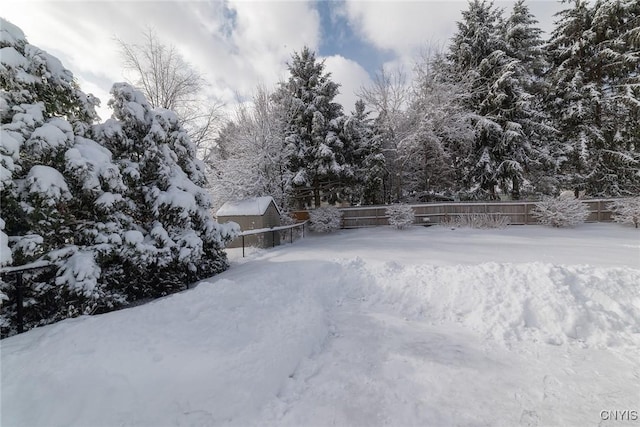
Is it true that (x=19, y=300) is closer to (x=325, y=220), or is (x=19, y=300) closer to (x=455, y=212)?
(x=325, y=220)

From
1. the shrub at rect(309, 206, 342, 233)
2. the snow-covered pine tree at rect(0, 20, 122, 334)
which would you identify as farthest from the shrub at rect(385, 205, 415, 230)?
the snow-covered pine tree at rect(0, 20, 122, 334)

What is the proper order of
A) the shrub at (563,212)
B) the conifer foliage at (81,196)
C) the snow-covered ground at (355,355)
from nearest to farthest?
1. the snow-covered ground at (355,355)
2. the conifer foliage at (81,196)
3. the shrub at (563,212)

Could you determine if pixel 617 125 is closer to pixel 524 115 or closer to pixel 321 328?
pixel 524 115

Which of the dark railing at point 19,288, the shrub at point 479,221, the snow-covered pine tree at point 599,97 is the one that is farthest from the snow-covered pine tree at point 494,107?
the dark railing at point 19,288

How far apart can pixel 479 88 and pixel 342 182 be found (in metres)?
10.4

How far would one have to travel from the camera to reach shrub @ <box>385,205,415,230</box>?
13.9m

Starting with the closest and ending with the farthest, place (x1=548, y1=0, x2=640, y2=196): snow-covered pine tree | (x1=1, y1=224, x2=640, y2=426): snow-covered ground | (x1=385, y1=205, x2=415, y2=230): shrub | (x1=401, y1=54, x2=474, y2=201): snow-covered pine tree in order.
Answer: (x1=1, y1=224, x2=640, y2=426): snow-covered ground
(x1=385, y1=205, x2=415, y2=230): shrub
(x1=548, y1=0, x2=640, y2=196): snow-covered pine tree
(x1=401, y1=54, x2=474, y2=201): snow-covered pine tree

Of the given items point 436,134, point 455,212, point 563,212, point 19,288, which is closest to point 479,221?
point 455,212

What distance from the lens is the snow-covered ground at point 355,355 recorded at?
240cm

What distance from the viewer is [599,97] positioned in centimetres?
1596

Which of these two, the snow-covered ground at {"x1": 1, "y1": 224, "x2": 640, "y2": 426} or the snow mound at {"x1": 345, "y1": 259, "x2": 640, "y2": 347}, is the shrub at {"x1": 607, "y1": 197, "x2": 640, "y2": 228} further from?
the snow-covered ground at {"x1": 1, "y1": 224, "x2": 640, "y2": 426}

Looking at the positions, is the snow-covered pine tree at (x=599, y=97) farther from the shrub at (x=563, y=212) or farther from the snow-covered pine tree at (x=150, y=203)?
the snow-covered pine tree at (x=150, y=203)

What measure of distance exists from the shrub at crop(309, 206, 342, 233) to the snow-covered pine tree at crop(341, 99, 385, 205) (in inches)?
133

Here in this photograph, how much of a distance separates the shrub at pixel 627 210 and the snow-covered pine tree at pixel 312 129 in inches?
487
